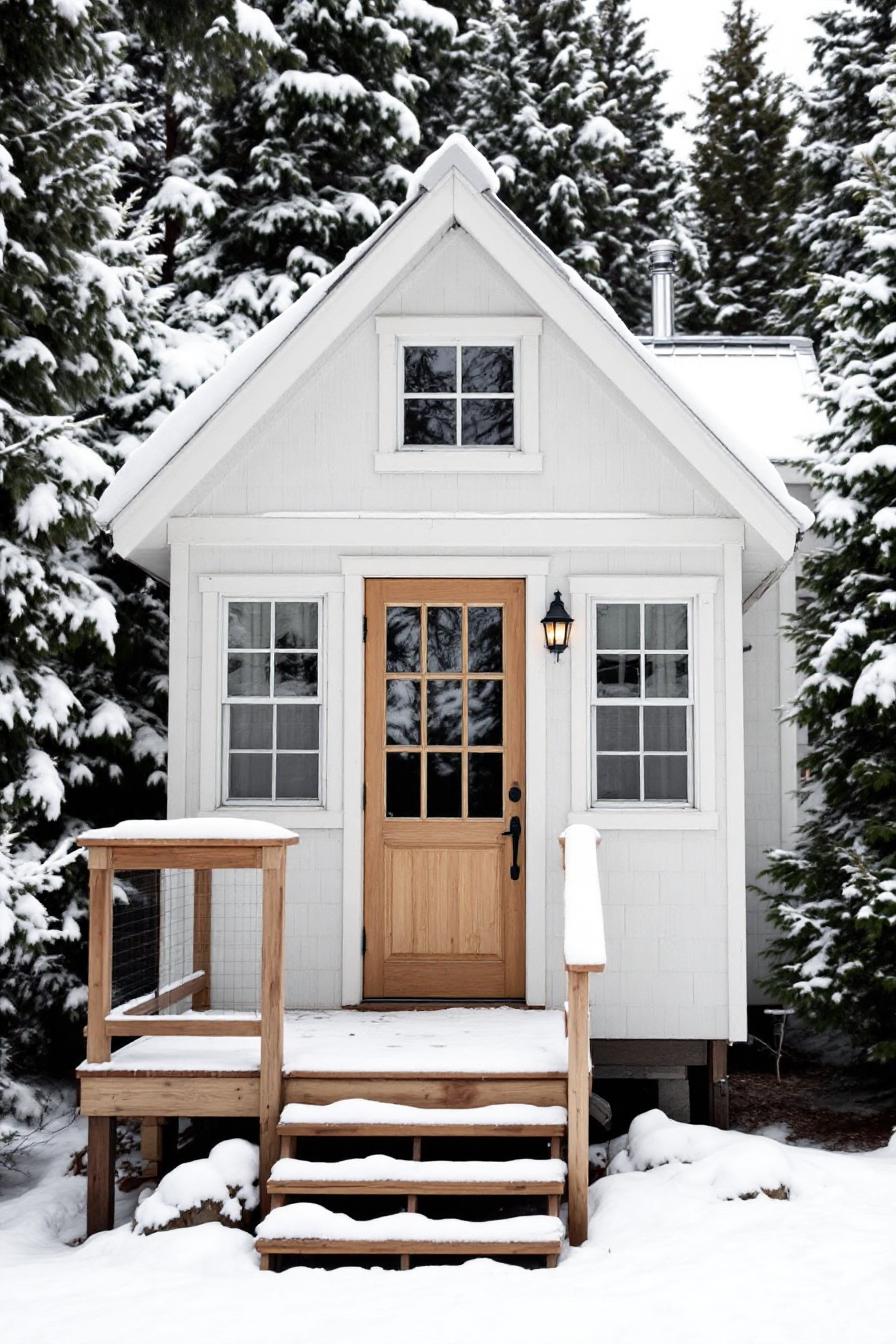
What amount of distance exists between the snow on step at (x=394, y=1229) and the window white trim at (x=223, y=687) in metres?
2.52

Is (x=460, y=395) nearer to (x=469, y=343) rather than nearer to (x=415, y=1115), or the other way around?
(x=469, y=343)

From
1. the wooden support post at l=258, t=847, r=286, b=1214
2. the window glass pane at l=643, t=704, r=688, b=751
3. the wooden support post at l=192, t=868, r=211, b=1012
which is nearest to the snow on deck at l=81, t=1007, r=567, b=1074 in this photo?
the wooden support post at l=258, t=847, r=286, b=1214

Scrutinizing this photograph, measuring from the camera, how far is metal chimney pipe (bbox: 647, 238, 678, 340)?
1378cm

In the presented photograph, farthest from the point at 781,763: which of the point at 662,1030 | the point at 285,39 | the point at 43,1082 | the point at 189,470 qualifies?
the point at 285,39

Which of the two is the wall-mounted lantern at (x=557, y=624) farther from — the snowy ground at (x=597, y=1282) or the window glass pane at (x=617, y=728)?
the snowy ground at (x=597, y=1282)

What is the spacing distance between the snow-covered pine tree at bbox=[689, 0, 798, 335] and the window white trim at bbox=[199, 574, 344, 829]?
701 inches

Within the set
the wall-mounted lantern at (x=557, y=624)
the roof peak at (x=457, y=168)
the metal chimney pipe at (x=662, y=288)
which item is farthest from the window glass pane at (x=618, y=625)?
the metal chimney pipe at (x=662, y=288)

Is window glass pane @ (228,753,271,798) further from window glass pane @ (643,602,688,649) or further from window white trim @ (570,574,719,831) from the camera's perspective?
window glass pane @ (643,602,688,649)

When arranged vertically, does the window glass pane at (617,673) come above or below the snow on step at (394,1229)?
above

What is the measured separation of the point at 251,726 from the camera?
766 cm

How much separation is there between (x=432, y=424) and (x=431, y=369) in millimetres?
333

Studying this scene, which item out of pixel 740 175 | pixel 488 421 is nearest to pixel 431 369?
pixel 488 421

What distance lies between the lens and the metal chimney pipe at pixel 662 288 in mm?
13781

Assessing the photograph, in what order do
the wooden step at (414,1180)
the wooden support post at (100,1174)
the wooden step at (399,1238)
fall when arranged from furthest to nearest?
the wooden support post at (100,1174) < the wooden step at (414,1180) < the wooden step at (399,1238)
